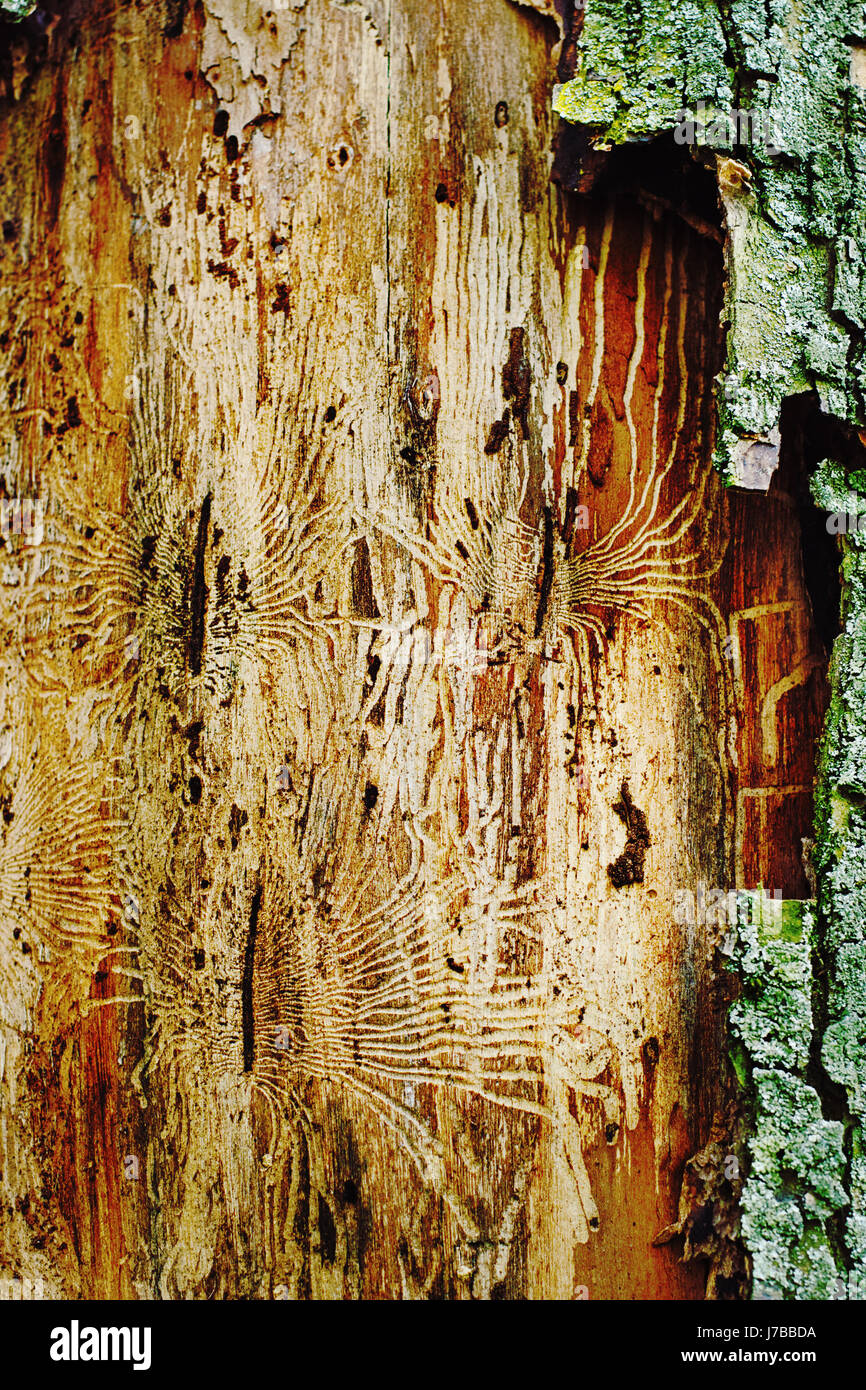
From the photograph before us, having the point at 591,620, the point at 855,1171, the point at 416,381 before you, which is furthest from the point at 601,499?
the point at 855,1171

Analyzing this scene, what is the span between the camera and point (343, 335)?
1.42 m

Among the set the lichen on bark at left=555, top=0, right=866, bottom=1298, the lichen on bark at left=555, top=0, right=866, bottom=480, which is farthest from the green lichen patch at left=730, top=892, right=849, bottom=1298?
the lichen on bark at left=555, top=0, right=866, bottom=480

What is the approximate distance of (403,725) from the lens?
1.39m

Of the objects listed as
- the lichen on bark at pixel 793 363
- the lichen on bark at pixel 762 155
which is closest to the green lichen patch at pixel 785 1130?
the lichen on bark at pixel 793 363

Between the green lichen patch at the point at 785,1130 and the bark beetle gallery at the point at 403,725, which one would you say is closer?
the green lichen patch at the point at 785,1130

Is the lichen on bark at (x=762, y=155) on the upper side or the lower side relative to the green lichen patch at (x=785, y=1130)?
upper

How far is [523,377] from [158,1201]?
146 cm

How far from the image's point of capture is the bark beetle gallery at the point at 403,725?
1361mm

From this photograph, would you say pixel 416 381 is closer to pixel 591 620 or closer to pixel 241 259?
pixel 241 259

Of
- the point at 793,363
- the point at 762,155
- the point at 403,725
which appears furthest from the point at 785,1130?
Result: the point at 762,155

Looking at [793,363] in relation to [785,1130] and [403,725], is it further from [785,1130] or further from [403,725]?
[785,1130]

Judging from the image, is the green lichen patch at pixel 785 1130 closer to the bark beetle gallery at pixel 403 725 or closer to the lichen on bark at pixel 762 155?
the bark beetle gallery at pixel 403 725

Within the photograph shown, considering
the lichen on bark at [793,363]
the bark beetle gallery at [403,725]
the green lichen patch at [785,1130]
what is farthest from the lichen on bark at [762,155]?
the green lichen patch at [785,1130]

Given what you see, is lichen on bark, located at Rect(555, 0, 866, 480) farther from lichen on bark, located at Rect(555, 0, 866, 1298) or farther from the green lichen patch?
the green lichen patch
